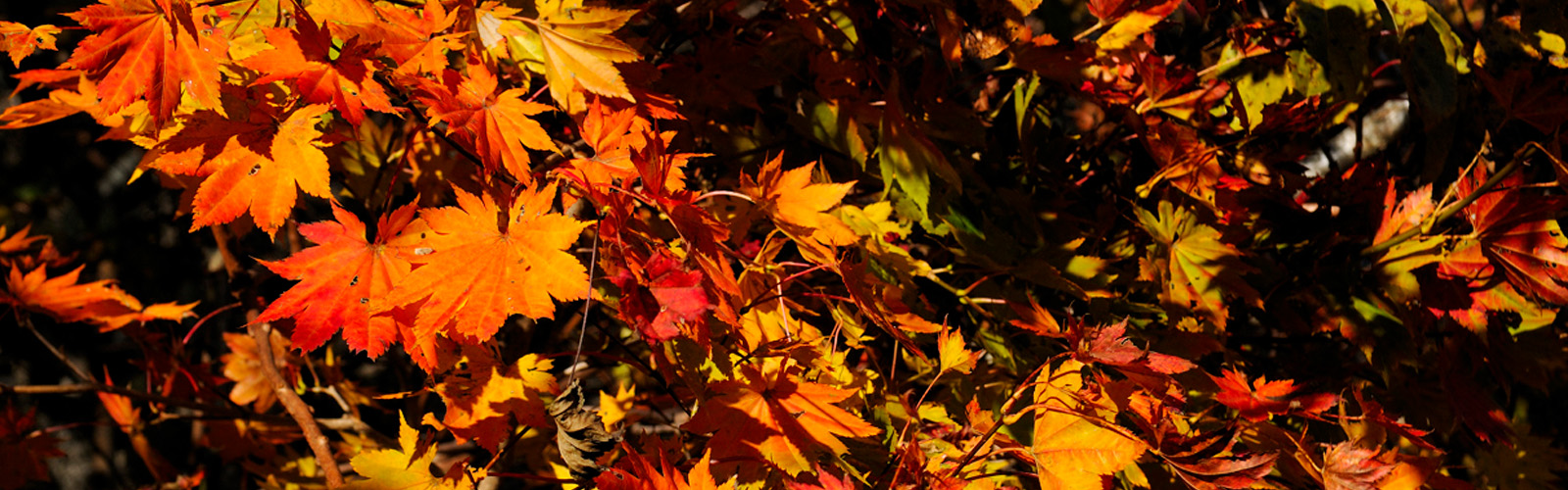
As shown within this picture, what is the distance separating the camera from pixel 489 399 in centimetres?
96

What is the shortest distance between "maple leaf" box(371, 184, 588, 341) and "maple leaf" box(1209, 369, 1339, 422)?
2.63ft

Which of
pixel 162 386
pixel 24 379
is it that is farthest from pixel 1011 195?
pixel 24 379

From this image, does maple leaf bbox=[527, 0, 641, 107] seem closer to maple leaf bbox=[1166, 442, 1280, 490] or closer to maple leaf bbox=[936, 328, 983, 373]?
maple leaf bbox=[936, 328, 983, 373]

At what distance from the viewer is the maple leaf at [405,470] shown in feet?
3.05

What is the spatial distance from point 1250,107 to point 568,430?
1.00 m

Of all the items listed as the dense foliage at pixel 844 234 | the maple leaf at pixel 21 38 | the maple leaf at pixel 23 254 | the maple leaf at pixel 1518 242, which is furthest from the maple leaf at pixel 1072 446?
the maple leaf at pixel 23 254

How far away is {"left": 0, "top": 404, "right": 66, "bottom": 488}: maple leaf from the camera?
1.61 metres

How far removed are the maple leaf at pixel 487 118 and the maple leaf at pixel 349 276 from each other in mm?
91

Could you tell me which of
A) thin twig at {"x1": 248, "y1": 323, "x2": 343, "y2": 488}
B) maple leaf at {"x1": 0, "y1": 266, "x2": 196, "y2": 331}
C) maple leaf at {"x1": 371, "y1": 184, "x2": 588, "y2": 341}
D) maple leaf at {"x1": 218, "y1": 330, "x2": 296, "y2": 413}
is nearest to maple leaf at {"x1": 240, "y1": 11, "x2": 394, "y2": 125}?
Result: maple leaf at {"x1": 371, "y1": 184, "x2": 588, "y2": 341}

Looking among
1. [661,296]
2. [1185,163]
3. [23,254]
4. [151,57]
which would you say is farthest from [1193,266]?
[23,254]

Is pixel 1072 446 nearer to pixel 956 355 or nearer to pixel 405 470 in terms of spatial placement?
pixel 956 355

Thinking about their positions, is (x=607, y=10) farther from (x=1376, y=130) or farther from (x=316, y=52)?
(x=1376, y=130)

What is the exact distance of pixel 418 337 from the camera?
73 cm

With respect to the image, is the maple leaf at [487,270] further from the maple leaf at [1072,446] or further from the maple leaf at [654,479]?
the maple leaf at [1072,446]
